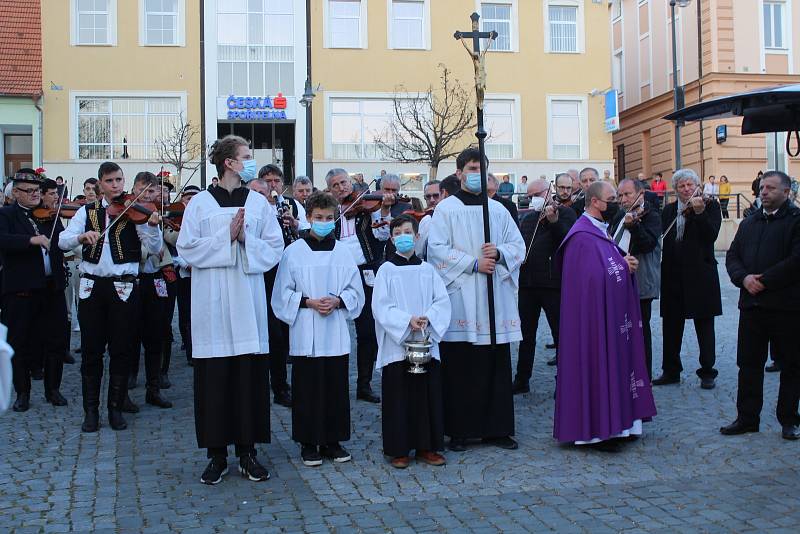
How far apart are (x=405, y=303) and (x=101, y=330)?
8.91 feet

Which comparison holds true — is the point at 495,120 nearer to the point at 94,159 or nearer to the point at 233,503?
the point at 94,159

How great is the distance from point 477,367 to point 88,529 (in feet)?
9.95

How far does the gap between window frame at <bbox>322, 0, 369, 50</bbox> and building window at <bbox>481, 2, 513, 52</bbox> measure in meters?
4.23

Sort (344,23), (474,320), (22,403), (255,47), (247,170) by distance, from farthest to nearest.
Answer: (344,23) → (255,47) → (22,403) → (474,320) → (247,170)

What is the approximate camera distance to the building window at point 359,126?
31641 millimetres

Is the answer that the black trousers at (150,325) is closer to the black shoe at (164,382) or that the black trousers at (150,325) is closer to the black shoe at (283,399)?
the black shoe at (164,382)

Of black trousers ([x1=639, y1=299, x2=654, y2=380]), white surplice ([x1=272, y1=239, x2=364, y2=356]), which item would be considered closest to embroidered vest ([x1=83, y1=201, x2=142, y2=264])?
white surplice ([x1=272, y1=239, x2=364, y2=356])

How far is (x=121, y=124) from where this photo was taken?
30.6 meters

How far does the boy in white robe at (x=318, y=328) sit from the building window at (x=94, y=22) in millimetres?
26187

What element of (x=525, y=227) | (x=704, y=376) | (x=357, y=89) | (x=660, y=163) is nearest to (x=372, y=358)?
(x=525, y=227)

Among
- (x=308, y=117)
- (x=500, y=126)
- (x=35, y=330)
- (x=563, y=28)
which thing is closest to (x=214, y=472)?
(x=35, y=330)

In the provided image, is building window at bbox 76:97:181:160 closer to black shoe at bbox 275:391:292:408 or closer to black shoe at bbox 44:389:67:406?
black shoe at bbox 44:389:67:406

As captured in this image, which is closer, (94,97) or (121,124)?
(94,97)

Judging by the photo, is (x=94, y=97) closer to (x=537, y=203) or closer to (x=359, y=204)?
(x=359, y=204)
